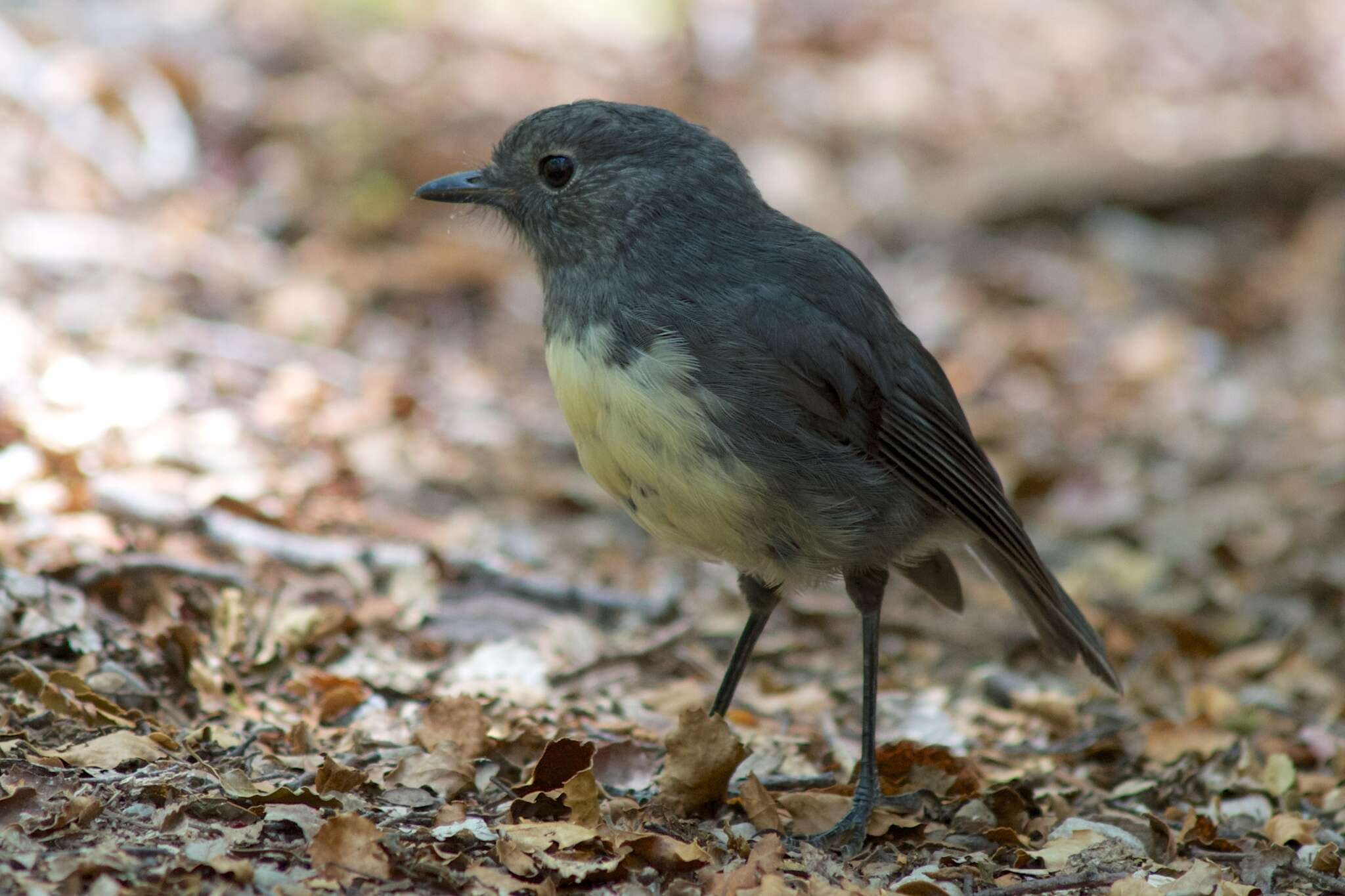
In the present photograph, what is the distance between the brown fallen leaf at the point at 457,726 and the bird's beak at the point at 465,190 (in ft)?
4.90

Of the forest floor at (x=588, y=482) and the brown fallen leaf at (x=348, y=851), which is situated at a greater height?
the forest floor at (x=588, y=482)

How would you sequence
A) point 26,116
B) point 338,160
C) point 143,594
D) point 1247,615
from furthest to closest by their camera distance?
point 338,160 < point 26,116 < point 1247,615 < point 143,594

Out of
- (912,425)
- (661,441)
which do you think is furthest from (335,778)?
(912,425)

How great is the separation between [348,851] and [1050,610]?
7.91ft

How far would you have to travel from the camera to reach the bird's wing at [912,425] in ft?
11.8

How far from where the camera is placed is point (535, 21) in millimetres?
10383

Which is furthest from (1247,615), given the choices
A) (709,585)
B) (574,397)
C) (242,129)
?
(242,129)

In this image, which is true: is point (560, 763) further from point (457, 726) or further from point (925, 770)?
point (925, 770)

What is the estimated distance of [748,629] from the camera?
415cm

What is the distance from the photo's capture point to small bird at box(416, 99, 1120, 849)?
3463 millimetres

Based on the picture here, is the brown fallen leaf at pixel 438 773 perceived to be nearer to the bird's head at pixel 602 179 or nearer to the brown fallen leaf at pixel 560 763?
the brown fallen leaf at pixel 560 763

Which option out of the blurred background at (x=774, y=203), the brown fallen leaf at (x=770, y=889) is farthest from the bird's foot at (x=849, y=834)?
the blurred background at (x=774, y=203)

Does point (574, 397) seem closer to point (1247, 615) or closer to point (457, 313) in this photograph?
point (1247, 615)

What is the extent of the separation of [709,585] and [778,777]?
5.32 feet
